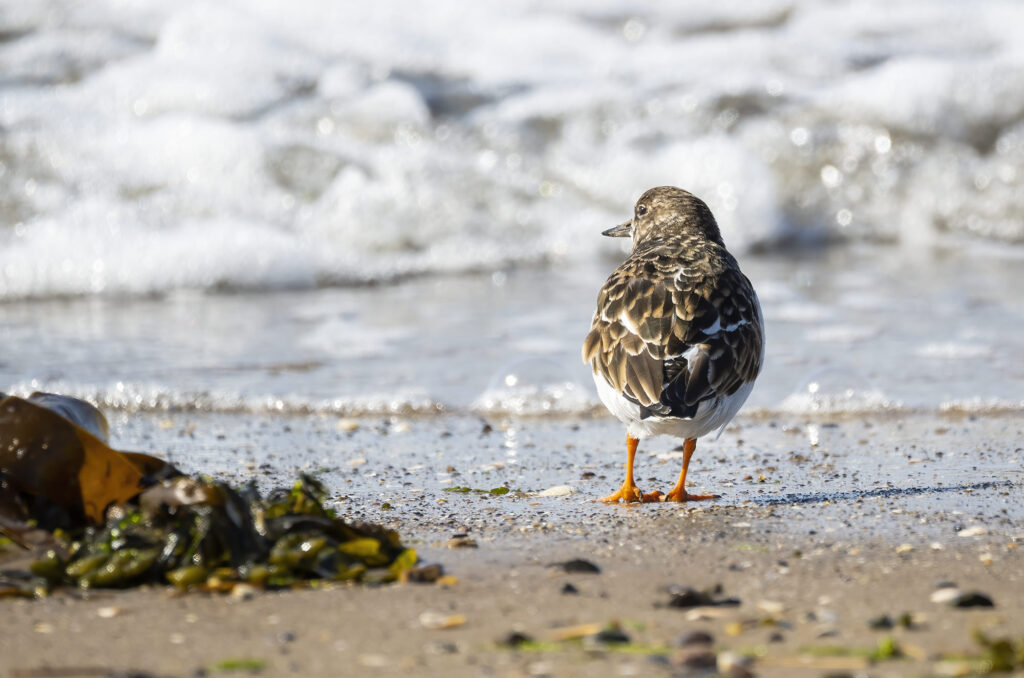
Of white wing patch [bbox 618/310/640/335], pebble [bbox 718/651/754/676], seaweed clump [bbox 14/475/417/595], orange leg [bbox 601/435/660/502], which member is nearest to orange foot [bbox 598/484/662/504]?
orange leg [bbox 601/435/660/502]

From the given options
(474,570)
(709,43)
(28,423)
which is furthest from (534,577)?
(709,43)

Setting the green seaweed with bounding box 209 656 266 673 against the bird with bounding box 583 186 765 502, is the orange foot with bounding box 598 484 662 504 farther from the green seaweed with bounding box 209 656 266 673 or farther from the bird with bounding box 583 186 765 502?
the green seaweed with bounding box 209 656 266 673

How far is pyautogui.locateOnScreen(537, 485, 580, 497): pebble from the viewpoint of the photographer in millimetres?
3988

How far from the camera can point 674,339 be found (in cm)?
371

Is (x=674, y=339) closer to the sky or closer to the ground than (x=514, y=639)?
closer to the sky

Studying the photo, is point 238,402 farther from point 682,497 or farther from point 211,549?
point 211,549

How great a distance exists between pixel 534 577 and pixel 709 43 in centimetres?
1068

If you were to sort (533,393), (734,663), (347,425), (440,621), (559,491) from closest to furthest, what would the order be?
(734,663)
(440,621)
(559,491)
(347,425)
(533,393)

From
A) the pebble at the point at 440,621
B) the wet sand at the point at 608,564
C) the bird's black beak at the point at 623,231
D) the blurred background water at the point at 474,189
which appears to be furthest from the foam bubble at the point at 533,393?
the pebble at the point at 440,621

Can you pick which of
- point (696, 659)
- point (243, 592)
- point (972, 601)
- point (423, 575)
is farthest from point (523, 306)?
point (696, 659)

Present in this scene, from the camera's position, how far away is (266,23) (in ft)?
40.0

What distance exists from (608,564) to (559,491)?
1118mm

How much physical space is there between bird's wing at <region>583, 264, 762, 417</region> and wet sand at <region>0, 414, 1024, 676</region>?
36cm

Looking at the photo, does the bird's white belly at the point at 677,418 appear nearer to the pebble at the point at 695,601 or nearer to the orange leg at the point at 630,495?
the orange leg at the point at 630,495
